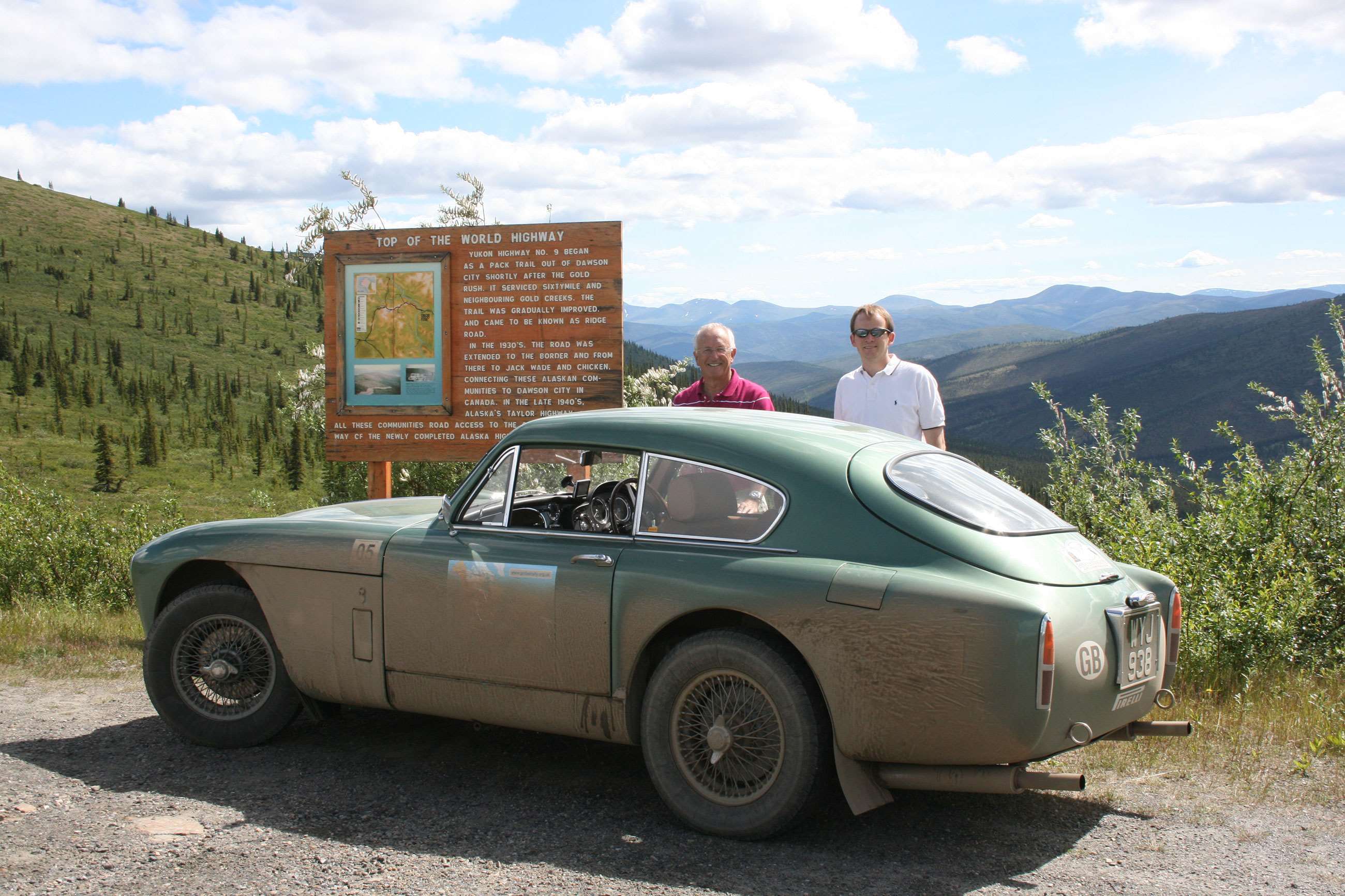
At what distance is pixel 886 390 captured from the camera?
660 centimetres

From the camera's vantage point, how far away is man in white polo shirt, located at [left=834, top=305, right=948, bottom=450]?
653 cm

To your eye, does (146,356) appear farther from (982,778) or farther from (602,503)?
(982,778)

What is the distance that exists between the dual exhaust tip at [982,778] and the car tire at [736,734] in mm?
260

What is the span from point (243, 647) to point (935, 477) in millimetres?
3345

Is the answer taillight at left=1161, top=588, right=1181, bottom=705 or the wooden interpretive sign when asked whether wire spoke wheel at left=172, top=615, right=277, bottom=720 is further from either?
the wooden interpretive sign

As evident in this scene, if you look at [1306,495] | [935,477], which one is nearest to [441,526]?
[935,477]

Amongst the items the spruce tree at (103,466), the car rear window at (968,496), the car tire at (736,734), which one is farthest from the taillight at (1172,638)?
the spruce tree at (103,466)

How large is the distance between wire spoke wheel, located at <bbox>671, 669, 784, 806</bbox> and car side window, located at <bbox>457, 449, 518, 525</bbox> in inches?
49.1

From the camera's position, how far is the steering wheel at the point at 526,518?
4875mm

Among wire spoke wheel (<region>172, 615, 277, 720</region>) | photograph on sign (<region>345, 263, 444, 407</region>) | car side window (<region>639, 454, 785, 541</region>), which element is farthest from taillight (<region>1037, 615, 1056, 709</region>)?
photograph on sign (<region>345, 263, 444, 407</region>)

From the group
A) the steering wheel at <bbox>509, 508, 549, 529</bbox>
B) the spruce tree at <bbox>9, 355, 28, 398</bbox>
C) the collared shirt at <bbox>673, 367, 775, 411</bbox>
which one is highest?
the spruce tree at <bbox>9, 355, 28, 398</bbox>

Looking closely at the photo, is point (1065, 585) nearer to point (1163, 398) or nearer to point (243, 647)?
point (243, 647)

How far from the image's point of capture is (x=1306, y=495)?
771cm

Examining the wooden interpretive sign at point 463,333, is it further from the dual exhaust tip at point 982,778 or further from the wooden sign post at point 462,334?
the dual exhaust tip at point 982,778
